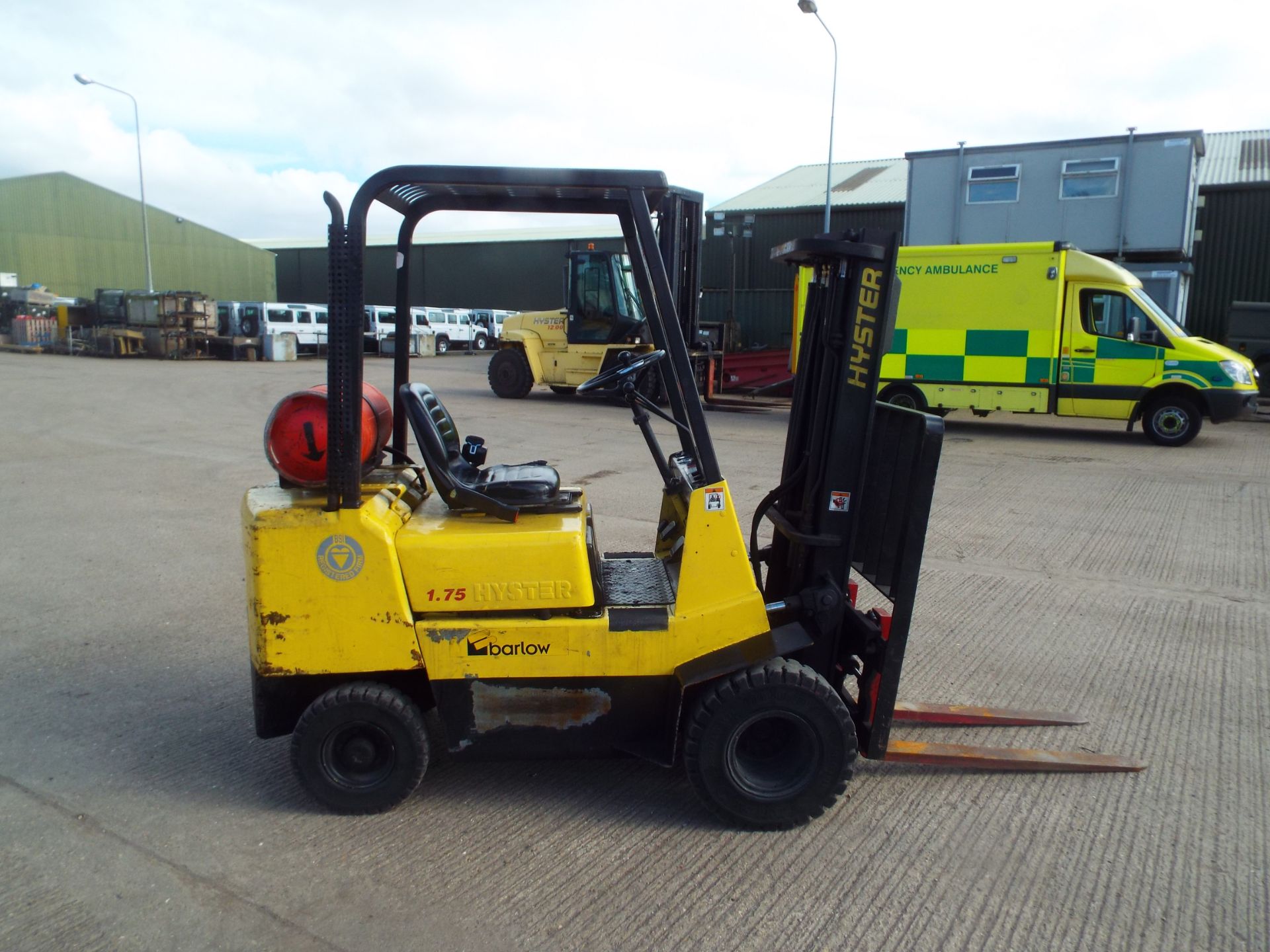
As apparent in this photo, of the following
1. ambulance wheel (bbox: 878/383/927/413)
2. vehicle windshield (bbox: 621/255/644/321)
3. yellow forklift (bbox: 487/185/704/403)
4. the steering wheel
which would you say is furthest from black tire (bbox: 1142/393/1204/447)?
the steering wheel

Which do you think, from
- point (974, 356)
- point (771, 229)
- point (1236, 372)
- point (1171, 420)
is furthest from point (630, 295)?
point (771, 229)

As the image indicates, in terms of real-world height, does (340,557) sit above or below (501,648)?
above

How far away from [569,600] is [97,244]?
1994 inches

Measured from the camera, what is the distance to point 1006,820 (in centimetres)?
335

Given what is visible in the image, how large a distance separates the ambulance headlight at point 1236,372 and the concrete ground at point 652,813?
708cm

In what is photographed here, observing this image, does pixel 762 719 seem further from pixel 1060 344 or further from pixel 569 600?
pixel 1060 344

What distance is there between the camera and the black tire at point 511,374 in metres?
19.5

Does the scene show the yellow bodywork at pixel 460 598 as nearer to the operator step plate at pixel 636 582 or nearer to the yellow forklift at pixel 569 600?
the yellow forklift at pixel 569 600

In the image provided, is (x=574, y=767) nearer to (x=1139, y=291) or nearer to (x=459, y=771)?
(x=459, y=771)

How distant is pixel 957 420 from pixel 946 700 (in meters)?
13.0

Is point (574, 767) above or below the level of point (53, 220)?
below

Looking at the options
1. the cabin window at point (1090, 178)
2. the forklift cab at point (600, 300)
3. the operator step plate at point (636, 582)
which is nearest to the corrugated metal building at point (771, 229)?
the cabin window at point (1090, 178)

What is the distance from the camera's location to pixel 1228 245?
22312mm

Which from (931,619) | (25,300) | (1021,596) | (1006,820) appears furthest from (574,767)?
(25,300)
